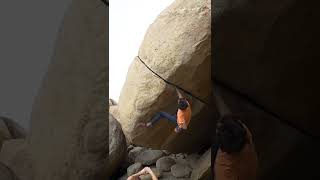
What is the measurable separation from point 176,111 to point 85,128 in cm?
38

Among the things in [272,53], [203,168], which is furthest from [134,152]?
[272,53]

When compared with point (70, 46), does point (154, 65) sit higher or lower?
lower

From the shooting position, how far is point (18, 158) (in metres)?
1.53

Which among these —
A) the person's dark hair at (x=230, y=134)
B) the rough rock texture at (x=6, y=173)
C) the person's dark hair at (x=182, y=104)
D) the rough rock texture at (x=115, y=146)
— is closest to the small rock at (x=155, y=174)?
the rough rock texture at (x=115, y=146)

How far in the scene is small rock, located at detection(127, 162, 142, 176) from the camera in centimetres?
160

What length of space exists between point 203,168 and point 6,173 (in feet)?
2.53

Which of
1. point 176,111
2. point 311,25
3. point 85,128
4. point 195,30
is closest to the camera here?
point 311,25

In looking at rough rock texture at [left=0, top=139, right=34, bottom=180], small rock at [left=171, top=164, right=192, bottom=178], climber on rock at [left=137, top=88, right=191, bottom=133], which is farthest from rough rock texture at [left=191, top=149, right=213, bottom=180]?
rough rock texture at [left=0, top=139, right=34, bottom=180]

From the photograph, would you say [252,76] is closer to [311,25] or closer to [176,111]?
[311,25]

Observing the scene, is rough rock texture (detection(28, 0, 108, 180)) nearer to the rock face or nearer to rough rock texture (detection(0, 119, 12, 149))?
rough rock texture (detection(0, 119, 12, 149))

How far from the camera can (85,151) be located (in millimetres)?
1553

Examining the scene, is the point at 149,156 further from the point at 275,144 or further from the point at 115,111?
the point at 275,144

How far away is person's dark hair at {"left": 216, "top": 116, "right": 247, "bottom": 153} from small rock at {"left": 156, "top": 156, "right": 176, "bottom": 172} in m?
0.41

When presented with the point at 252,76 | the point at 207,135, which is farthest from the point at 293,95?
the point at 207,135
